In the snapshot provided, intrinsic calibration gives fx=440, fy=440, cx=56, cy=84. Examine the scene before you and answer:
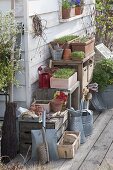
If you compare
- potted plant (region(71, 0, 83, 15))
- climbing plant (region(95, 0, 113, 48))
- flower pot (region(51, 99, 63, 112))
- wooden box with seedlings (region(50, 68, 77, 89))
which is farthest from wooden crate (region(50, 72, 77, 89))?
climbing plant (region(95, 0, 113, 48))

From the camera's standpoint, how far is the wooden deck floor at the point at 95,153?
15.4 ft

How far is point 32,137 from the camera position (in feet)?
15.9

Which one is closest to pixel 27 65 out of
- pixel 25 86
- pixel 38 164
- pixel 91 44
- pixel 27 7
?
pixel 25 86

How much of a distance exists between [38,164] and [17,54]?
128 centimetres

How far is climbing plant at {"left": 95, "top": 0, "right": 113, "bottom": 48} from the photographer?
348 inches

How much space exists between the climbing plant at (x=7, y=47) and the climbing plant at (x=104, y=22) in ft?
14.0

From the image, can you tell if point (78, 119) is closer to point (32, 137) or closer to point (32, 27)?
point (32, 137)

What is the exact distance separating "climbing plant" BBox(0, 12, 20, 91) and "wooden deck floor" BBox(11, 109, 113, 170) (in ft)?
3.22

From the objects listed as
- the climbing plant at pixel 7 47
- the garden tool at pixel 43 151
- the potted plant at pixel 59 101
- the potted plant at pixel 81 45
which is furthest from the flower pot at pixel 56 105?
the potted plant at pixel 81 45

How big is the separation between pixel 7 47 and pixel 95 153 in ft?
5.18

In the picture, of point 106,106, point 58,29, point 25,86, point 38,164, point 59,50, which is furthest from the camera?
point 106,106

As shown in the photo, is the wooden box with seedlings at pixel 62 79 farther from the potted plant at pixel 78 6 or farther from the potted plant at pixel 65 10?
the potted plant at pixel 78 6

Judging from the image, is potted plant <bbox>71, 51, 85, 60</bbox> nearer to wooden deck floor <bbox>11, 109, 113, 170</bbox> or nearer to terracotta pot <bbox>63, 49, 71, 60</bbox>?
terracotta pot <bbox>63, 49, 71, 60</bbox>

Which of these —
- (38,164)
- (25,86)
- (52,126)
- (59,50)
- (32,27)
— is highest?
(32,27)
